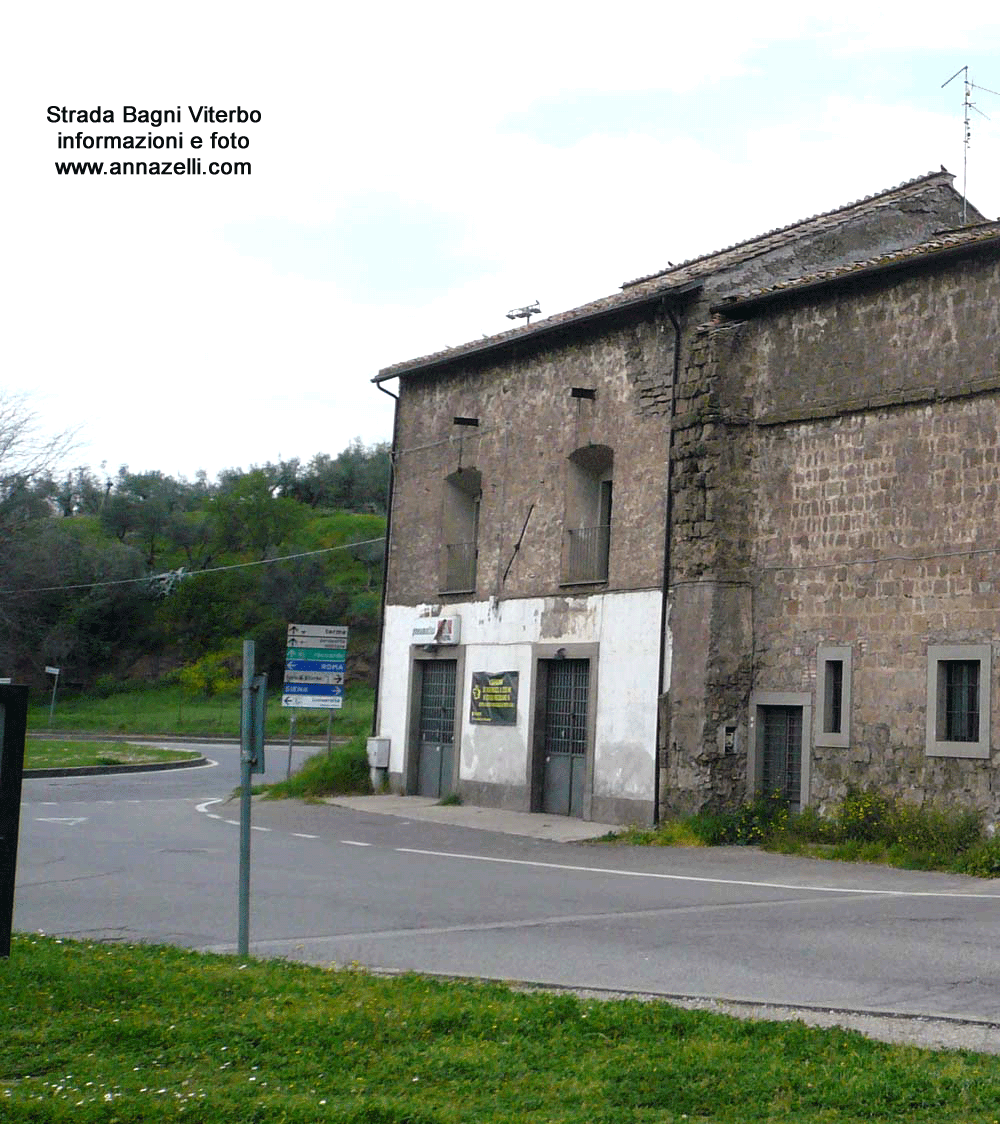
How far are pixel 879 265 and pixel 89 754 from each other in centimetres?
2741

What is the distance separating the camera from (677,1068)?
6.34m

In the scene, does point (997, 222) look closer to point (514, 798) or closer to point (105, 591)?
point (514, 798)

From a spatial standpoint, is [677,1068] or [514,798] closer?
[677,1068]

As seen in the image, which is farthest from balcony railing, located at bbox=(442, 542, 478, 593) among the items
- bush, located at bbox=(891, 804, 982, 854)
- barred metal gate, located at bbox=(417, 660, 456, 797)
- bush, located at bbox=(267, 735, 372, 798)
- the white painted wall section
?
bush, located at bbox=(891, 804, 982, 854)

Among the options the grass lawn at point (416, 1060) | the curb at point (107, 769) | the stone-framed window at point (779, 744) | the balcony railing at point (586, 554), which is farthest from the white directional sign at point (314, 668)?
the grass lawn at point (416, 1060)

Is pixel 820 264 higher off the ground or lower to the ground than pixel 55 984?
higher

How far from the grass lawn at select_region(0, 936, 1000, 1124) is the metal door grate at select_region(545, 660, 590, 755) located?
49.3ft

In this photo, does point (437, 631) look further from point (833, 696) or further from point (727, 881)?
point (727, 881)

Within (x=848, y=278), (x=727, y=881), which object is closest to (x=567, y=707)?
(x=848, y=278)

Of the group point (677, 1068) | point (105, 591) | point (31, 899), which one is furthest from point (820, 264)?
point (105, 591)

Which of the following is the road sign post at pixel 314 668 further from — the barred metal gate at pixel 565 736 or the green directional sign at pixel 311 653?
the barred metal gate at pixel 565 736

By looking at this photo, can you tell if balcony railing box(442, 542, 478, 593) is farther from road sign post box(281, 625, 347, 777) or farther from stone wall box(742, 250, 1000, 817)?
stone wall box(742, 250, 1000, 817)

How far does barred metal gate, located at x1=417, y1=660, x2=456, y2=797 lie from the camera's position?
86.4 feet

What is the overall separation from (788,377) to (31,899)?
39.5ft
